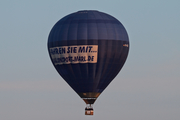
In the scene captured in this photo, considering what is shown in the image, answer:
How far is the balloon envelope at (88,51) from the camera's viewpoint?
13088 cm

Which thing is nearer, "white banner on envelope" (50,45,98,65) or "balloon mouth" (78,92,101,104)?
"white banner on envelope" (50,45,98,65)

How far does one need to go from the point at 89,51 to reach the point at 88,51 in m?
0.11

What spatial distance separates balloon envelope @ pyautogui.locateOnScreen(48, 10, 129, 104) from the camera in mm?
130875

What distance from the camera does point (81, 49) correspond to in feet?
429

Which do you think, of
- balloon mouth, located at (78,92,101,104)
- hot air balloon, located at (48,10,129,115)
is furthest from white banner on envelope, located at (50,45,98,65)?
balloon mouth, located at (78,92,101,104)

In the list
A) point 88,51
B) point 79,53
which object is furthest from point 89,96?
point 88,51

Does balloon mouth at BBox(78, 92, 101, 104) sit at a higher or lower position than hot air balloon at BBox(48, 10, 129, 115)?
lower

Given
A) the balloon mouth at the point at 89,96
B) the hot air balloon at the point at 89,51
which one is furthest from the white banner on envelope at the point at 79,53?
the balloon mouth at the point at 89,96

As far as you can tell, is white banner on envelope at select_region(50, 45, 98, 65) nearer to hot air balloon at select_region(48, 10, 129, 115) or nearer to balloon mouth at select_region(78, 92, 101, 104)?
hot air balloon at select_region(48, 10, 129, 115)

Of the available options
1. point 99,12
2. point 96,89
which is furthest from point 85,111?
point 99,12

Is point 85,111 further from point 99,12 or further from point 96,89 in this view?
point 99,12

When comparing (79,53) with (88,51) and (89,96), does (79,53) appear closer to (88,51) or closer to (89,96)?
(88,51)

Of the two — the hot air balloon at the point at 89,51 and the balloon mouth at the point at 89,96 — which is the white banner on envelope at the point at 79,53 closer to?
the hot air balloon at the point at 89,51

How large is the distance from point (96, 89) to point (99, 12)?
853 cm
